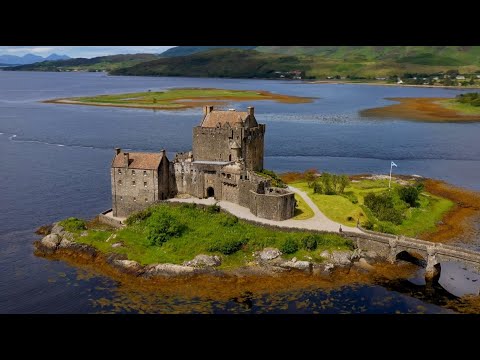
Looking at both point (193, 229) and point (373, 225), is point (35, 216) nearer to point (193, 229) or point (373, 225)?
point (193, 229)

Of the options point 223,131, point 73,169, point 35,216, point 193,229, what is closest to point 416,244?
point 193,229

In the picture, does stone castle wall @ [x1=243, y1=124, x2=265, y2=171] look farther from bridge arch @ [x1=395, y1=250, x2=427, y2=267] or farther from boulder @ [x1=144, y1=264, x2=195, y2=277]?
bridge arch @ [x1=395, y1=250, x2=427, y2=267]

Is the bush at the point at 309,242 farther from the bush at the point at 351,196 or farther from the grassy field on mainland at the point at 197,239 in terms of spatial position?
the bush at the point at 351,196

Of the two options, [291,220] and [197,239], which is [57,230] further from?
[291,220]

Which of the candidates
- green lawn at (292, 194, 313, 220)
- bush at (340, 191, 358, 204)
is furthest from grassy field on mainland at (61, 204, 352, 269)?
bush at (340, 191, 358, 204)

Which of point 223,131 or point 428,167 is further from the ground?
point 223,131

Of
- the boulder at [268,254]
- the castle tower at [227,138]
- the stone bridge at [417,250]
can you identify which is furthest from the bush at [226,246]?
the castle tower at [227,138]
